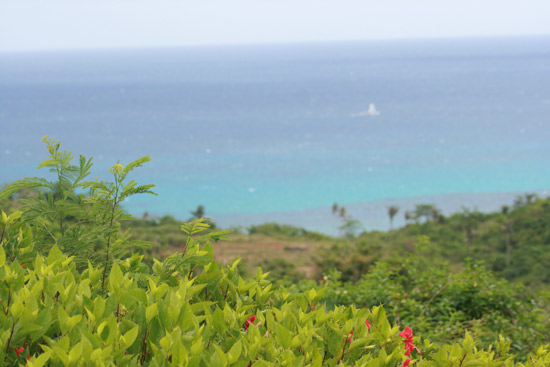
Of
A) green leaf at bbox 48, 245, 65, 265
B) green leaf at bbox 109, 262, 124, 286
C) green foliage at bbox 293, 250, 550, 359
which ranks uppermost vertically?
green leaf at bbox 48, 245, 65, 265

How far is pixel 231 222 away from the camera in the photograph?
3725 centimetres

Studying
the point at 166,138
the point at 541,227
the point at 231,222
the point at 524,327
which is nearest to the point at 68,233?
the point at 524,327

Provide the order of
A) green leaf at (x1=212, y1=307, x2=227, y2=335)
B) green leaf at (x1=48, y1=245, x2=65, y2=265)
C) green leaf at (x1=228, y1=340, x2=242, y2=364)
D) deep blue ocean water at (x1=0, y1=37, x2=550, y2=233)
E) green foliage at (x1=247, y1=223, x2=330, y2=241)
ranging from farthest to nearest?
deep blue ocean water at (x1=0, y1=37, x2=550, y2=233)
green foliage at (x1=247, y1=223, x2=330, y2=241)
green leaf at (x1=48, y1=245, x2=65, y2=265)
green leaf at (x1=212, y1=307, x2=227, y2=335)
green leaf at (x1=228, y1=340, x2=242, y2=364)

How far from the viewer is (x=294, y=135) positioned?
65.5 meters

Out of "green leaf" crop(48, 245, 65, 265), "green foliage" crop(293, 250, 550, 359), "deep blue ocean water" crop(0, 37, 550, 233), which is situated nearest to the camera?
"green leaf" crop(48, 245, 65, 265)

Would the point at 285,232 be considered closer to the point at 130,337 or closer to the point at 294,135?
the point at 130,337

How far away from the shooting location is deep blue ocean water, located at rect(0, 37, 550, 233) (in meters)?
44.3

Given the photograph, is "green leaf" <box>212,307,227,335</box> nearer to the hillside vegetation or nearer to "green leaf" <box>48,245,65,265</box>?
the hillside vegetation

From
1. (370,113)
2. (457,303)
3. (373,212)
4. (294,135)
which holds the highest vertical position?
(370,113)

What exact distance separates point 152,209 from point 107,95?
70.8 metres

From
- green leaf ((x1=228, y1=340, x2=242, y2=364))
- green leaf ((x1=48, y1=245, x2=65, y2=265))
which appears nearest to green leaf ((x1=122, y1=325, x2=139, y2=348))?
green leaf ((x1=228, y1=340, x2=242, y2=364))

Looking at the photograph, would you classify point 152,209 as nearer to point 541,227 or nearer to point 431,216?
point 431,216

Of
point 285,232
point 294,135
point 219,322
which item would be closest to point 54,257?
point 219,322

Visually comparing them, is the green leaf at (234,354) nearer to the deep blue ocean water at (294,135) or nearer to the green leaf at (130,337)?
the green leaf at (130,337)
